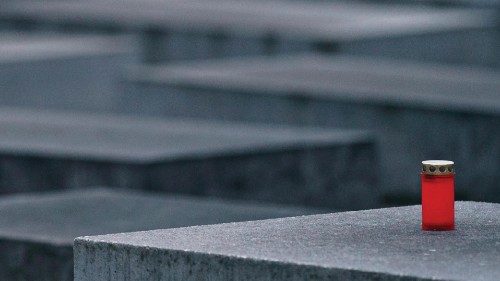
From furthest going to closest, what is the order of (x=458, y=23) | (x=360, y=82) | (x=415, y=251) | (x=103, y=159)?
(x=458, y=23) → (x=360, y=82) → (x=103, y=159) → (x=415, y=251)

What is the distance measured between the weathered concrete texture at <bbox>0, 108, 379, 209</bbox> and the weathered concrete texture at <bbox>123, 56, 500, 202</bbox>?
4.92 feet

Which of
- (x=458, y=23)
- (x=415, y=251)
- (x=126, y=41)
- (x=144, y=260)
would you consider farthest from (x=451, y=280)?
(x=458, y=23)

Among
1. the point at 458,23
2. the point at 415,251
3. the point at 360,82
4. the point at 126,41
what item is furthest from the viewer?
the point at 458,23

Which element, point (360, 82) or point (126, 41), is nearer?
point (360, 82)

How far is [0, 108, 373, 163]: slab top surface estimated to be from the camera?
14.7 metres

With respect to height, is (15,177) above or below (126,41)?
below

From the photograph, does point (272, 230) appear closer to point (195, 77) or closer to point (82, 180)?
point (82, 180)

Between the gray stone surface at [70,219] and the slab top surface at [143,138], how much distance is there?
3084 millimetres

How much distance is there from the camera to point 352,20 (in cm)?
2791

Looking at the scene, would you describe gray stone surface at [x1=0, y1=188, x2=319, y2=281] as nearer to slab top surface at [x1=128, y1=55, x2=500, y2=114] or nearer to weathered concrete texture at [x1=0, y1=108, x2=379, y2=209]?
weathered concrete texture at [x1=0, y1=108, x2=379, y2=209]

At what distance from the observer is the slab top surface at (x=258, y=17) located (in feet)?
84.8

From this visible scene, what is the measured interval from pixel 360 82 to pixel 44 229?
10.3 metres

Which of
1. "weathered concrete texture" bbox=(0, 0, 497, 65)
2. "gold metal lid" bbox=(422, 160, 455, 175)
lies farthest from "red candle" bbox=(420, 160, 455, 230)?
"weathered concrete texture" bbox=(0, 0, 497, 65)

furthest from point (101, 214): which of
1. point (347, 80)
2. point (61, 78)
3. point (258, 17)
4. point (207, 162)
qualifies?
point (258, 17)
